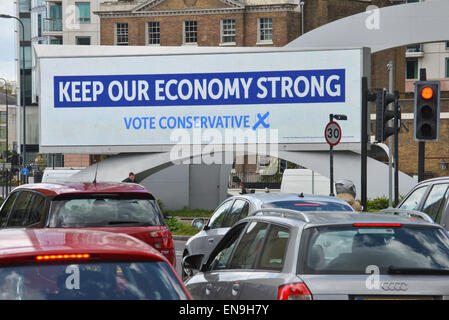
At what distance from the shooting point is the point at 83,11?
276 feet

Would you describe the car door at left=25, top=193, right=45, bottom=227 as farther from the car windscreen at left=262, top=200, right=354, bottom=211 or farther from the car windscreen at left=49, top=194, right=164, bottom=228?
the car windscreen at left=262, top=200, right=354, bottom=211

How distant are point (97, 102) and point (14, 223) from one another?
21046 millimetres

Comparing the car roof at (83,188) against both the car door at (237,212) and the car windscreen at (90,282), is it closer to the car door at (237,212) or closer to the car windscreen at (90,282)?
the car door at (237,212)

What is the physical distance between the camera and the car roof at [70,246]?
16.2 feet

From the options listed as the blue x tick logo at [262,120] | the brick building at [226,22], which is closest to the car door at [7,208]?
the blue x tick logo at [262,120]

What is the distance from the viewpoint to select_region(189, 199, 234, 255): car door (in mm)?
13219

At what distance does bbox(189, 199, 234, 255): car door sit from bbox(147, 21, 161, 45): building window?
6053 cm

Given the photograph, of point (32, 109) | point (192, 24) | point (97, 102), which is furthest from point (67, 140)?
point (32, 109)

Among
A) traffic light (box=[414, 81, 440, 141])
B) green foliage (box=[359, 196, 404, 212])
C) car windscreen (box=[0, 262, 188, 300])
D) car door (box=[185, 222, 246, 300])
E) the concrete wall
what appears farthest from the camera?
the concrete wall

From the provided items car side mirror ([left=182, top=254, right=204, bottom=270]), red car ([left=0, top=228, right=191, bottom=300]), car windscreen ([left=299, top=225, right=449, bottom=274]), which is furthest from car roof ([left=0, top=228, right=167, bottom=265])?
car side mirror ([left=182, top=254, right=204, bottom=270])

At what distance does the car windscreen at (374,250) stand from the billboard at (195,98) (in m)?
23.9

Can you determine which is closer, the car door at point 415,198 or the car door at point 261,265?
the car door at point 261,265

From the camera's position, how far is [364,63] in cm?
3048

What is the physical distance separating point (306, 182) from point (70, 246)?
34.3 m
